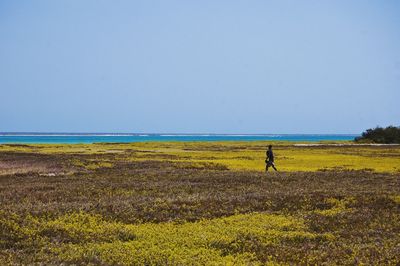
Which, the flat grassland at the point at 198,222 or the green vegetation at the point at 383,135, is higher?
the green vegetation at the point at 383,135

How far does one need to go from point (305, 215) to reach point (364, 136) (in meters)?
144

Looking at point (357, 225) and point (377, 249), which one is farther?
point (357, 225)

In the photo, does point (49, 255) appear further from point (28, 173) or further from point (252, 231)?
point (28, 173)

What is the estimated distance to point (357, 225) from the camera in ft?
64.2

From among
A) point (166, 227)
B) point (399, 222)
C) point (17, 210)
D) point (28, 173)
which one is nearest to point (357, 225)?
point (399, 222)

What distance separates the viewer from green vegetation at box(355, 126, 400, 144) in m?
143

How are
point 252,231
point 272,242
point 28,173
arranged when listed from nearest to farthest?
Answer: point 272,242 < point 252,231 < point 28,173

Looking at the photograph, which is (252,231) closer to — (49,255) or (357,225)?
(357,225)

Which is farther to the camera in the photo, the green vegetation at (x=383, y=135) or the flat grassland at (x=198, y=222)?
the green vegetation at (x=383, y=135)

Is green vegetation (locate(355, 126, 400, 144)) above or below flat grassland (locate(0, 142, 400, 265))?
above

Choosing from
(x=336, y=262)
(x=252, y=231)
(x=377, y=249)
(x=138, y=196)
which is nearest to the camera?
(x=336, y=262)

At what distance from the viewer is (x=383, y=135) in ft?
479

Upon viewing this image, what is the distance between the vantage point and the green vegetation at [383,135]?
143250mm

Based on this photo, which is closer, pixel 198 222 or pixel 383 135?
pixel 198 222
